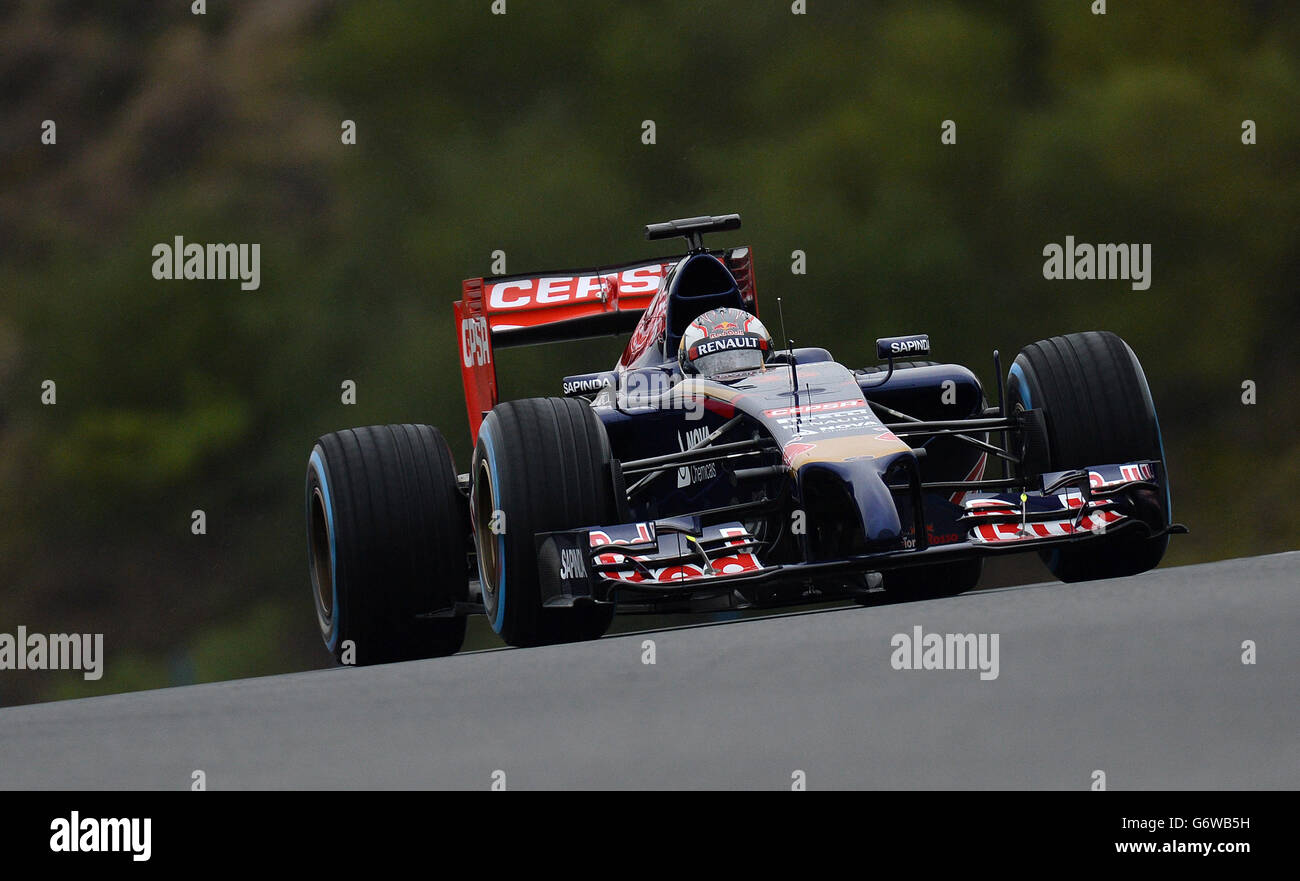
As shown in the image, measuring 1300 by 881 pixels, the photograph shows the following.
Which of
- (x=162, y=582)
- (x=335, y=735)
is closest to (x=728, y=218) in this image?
(x=335, y=735)

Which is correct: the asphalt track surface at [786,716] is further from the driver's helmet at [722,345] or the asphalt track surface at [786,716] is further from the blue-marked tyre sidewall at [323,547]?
the driver's helmet at [722,345]

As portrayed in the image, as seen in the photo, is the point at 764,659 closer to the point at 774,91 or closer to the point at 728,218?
the point at 728,218

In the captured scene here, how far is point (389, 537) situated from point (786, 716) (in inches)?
189

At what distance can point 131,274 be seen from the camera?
30469mm

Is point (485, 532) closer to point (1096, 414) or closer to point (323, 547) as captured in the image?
point (323, 547)

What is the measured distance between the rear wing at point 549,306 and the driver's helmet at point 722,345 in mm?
1456

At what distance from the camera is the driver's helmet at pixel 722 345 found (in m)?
10.8

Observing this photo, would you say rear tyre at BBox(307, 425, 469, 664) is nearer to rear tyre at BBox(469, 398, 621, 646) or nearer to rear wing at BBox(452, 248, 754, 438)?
rear tyre at BBox(469, 398, 621, 646)

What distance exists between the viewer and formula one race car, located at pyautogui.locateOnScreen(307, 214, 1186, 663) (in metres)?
9.19

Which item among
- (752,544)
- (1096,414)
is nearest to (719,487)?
(752,544)

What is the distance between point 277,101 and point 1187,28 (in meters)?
14.2

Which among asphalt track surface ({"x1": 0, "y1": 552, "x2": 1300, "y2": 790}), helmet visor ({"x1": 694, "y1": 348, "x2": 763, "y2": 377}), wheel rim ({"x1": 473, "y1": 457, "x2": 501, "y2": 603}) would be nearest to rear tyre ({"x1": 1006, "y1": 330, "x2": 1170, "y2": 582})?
asphalt track surface ({"x1": 0, "y1": 552, "x2": 1300, "y2": 790})

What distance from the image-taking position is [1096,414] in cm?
1034

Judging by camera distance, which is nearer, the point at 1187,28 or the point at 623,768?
the point at 623,768
